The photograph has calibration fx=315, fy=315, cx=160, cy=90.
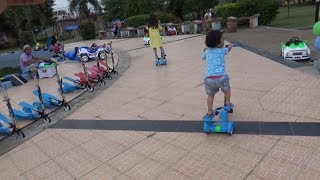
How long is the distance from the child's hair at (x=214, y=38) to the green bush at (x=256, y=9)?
602 inches

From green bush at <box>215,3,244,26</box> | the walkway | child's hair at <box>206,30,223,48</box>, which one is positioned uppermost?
green bush at <box>215,3,244,26</box>

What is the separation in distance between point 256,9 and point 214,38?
50.7 feet

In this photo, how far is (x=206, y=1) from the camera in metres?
36.0

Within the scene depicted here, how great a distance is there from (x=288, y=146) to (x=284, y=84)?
275cm

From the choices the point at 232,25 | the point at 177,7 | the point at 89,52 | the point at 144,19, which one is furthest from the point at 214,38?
the point at 177,7

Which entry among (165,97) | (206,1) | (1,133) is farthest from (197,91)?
(206,1)

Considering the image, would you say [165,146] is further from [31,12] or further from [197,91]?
[31,12]

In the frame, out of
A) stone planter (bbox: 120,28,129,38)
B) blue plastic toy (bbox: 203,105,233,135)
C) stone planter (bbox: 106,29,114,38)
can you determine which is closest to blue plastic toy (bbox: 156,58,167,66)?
blue plastic toy (bbox: 203,105,233,135)

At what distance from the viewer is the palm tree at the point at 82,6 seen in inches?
1412

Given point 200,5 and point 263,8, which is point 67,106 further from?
point 200,5

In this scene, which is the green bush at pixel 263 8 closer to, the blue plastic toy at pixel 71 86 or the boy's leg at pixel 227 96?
the blue plastic toy at pixel 71 86

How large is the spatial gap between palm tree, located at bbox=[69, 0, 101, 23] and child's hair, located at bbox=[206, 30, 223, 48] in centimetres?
3402

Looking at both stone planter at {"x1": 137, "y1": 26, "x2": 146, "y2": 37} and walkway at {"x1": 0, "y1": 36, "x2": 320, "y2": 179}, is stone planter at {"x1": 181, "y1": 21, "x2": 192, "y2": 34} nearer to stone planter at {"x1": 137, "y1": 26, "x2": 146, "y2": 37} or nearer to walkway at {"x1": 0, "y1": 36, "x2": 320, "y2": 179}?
stone planter at {"x1": 137, "y1": 26, "x2": 146, "y2": 37}

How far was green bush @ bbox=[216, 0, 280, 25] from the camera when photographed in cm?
1840
